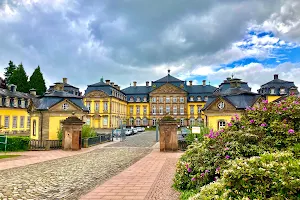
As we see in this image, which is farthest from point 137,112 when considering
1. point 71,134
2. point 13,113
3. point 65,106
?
point 71,134

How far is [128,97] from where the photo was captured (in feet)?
248

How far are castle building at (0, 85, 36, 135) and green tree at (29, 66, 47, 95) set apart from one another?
536 inches

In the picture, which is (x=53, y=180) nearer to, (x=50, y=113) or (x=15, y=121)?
(x=50, y=113)

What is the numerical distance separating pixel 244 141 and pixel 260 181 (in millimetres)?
2943

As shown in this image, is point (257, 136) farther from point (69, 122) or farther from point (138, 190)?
point (69, 122)

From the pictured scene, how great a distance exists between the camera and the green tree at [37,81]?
194 feet

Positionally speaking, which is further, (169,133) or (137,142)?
(137,142)

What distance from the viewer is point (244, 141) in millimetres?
7328

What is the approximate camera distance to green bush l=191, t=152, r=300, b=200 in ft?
13.8

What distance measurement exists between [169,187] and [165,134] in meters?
11.0

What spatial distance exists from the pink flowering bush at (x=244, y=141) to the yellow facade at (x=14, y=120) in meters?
38.1

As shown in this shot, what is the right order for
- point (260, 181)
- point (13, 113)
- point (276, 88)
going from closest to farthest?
point (260, 181) < point (13, 113) < point (276, 88)

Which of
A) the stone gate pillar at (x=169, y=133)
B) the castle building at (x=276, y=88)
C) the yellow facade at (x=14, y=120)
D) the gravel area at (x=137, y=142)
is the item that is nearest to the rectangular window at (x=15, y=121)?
the yellow facade at (x=14, y=120)

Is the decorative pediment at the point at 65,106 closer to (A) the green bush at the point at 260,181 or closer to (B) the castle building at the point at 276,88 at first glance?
(A) the green bush at the point at 260,181
